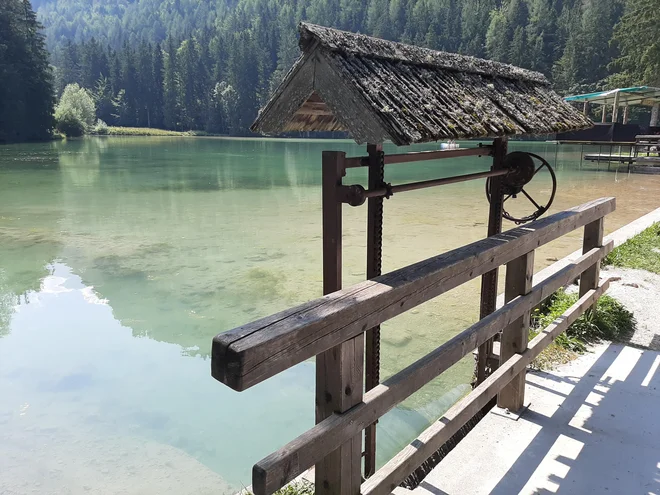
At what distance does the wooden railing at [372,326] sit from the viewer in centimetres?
182

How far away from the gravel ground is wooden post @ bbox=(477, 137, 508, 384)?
1.70 m

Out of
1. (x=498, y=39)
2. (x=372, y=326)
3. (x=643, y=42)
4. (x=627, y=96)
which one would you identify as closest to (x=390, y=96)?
(x=372, y=326)

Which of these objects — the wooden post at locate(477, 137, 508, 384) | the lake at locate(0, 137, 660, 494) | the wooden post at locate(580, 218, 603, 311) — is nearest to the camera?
the wooden post at locate(477, 137, 508, 384)

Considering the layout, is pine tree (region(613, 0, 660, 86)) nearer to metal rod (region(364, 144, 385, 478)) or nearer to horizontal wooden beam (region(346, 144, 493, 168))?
horizontal wooden beam (region(346, 144, 493, 168))

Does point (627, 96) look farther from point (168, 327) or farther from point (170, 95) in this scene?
point (170, 95)

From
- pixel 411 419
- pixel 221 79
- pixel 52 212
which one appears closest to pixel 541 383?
pixel 411 419

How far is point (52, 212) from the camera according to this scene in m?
18.0

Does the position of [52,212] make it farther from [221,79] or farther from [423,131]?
[221,79]

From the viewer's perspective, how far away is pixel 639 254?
326 inches

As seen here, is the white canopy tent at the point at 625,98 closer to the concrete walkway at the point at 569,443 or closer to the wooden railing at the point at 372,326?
the concrete walkway at the point at 569,443

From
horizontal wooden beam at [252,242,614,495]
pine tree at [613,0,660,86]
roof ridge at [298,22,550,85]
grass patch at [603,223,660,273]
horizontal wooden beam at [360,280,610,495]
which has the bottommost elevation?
grass patch at [603,223,660,273]

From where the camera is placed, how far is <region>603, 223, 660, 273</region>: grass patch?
25.6 feet

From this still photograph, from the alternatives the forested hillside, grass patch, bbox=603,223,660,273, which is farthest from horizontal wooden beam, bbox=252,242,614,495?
the forested hillside

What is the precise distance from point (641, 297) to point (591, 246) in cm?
187
